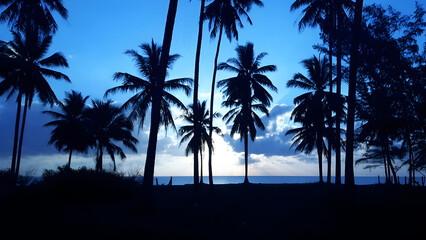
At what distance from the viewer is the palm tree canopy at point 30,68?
18.1m

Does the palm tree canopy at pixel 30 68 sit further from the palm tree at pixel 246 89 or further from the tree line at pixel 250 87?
the palm tree at pixel 246 89

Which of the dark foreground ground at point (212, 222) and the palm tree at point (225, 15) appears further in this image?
the palm tree at point (225, 15)

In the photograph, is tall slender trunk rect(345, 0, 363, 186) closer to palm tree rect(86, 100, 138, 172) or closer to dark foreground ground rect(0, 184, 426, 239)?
dark foreground ground rect(0, 184, 426, 239)

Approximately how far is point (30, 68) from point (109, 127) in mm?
10078

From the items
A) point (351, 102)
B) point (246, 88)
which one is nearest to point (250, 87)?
point (246, 88)

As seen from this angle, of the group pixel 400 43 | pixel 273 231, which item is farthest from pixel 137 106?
pixel 400 43

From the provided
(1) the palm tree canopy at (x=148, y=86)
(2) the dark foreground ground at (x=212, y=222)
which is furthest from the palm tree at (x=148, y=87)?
(2) the dark foreground ground at (x=212, y=222)

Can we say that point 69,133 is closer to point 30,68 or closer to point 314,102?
point 30,68

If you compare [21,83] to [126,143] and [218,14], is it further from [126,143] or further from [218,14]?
[218,14]

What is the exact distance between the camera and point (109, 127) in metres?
27.1

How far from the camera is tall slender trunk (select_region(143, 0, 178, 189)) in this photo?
952 centimetres

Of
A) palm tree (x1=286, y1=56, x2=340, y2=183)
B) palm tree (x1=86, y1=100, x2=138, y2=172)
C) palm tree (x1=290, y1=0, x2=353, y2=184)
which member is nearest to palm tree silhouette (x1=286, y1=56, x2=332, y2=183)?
palm tree (x1=286, y1=56, x2=340, y2=183)

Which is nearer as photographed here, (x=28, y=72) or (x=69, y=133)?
(x=28, y=72)

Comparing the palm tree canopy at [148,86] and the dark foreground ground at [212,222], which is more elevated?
the palm tree canopy at [148,86]
